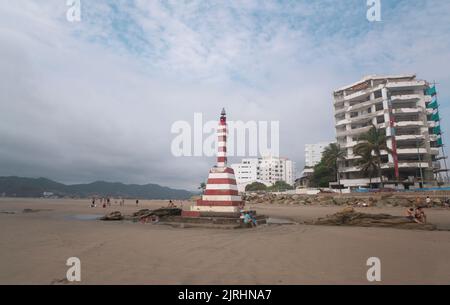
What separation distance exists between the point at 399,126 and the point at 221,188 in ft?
183

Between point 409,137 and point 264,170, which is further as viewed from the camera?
point 264,170

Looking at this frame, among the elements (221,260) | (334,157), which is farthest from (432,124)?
(221,260)

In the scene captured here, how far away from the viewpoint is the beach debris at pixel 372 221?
13.3 metres

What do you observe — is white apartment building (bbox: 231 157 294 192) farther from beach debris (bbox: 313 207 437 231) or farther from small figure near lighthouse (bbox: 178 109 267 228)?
beach debris (bbox: 313 207 437 231)

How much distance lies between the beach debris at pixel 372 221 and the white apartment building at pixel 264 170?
5176 inches

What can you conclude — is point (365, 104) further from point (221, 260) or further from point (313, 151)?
point (313, 151)

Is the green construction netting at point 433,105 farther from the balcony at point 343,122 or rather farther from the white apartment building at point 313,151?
the white apartment building at point 313,151

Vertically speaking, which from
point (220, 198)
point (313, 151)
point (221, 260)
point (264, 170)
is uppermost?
point (313, 151)

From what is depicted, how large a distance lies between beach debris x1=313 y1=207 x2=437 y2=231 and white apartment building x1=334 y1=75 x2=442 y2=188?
46.0 metres

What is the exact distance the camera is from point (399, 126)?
187ft

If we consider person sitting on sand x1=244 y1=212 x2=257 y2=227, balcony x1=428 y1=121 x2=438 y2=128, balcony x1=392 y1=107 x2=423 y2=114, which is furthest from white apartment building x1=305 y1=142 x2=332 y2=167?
person sitting on sand x1=244 y1=212 x2=257 y2=227
